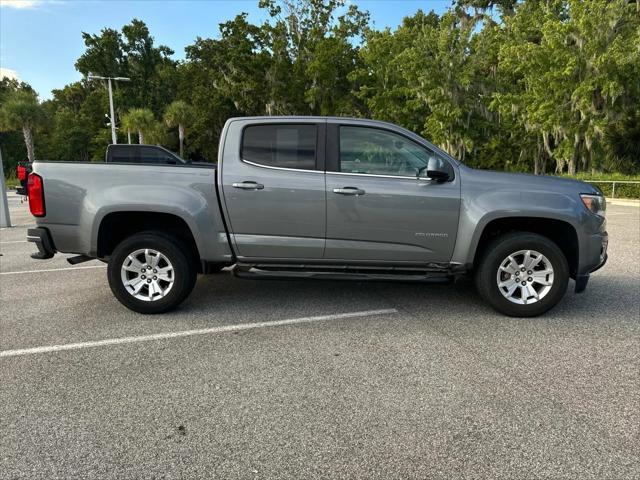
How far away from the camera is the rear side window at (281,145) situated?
4559 millimetres

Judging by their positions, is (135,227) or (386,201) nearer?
(386,201)

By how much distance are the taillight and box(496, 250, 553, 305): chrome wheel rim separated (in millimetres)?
4386

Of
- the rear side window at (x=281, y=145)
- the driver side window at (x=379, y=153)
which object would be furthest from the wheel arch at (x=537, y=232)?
the rear side window at (x=281, y=145)

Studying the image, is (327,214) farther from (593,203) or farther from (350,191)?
(593,203)

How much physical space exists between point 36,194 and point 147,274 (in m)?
1.26

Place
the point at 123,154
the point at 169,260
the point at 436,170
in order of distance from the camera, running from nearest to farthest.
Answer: the point at 436,170, the point at 169,260, the point at 123,154

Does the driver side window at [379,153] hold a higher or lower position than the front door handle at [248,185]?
higher

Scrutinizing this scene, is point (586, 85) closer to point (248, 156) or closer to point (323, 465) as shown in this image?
point (248, 156)

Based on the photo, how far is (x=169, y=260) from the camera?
4.55m

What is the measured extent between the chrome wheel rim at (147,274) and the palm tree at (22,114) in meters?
36.5

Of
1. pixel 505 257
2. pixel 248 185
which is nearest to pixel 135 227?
pixel 248 185

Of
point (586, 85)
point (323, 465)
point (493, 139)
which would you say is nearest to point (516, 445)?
point (323, 465)

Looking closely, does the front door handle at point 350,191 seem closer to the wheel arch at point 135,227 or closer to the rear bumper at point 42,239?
the wheel arch at point 135,227

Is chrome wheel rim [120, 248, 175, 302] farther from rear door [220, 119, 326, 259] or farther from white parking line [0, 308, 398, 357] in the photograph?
rear door [220, 119, 326, 259]
